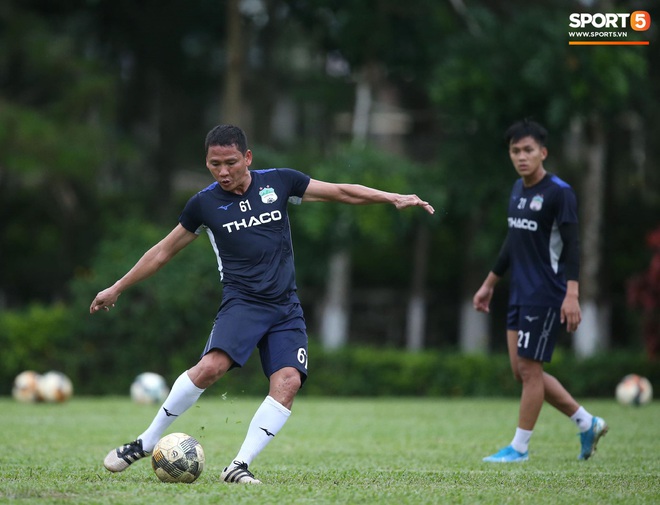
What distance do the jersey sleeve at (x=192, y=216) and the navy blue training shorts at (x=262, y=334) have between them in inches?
22.6

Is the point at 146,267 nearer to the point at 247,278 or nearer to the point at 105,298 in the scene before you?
the point at 105,298

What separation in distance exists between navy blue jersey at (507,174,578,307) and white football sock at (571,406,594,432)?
38.1 inches

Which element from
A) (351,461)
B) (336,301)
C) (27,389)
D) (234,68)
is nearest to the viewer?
(351,461)

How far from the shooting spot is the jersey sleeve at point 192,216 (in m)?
7.29

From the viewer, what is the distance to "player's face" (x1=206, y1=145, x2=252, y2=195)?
7.09 metres

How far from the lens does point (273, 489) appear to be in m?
6.46

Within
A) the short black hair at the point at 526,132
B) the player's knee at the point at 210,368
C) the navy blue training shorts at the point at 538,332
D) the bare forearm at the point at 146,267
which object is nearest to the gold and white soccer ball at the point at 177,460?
the player's knee at the point at 210,368

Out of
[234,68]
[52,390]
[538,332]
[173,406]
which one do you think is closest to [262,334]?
[173,406]

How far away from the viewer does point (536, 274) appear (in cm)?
895

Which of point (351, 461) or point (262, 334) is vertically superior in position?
point (262, 334)

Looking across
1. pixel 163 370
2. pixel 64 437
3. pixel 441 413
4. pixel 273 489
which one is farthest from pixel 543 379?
pixel 163 370

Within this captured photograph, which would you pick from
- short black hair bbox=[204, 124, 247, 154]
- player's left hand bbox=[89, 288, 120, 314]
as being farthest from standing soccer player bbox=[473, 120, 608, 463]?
player's left hand bbox=[89, 288, 120, 314]

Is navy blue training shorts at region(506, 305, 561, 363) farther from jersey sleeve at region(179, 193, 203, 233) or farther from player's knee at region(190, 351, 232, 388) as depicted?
jersey sleeve at region(179, 193, 203, 233)

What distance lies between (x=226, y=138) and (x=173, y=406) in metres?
1.80
